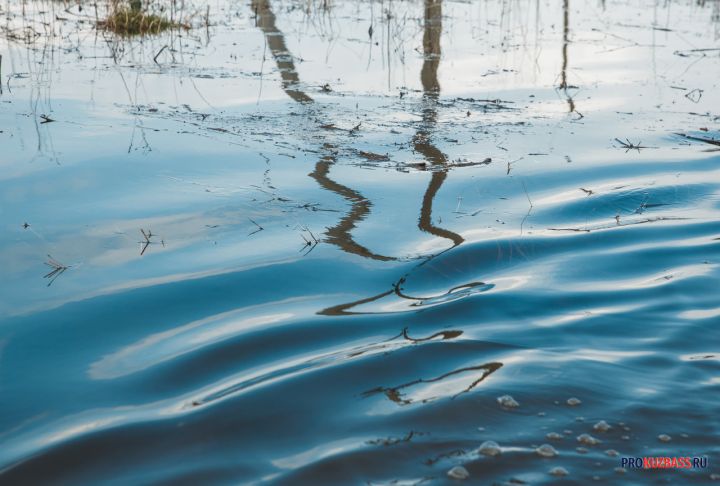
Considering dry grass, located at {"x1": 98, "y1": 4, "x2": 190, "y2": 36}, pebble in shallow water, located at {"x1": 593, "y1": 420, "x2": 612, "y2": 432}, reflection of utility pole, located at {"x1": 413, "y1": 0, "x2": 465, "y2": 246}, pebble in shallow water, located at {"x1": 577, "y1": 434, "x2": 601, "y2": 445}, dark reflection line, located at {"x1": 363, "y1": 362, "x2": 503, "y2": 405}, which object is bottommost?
pebble in shallow water, located at {"x1": 577, "y1": 434, "x2": 601, "y2": 445}

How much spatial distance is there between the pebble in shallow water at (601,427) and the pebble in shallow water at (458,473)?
54cm

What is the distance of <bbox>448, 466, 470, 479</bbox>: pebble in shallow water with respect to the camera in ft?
8.22

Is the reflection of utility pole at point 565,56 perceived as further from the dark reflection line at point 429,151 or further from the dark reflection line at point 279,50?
the dark reflection line at point 279,50

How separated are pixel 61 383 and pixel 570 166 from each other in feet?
12.8

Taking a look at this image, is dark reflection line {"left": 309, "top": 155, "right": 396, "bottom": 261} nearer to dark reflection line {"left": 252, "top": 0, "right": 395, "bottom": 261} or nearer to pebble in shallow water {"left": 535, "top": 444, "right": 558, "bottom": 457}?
dark reflection line {"left": 252, "top": 0, "right": 395, "bottom": 261}

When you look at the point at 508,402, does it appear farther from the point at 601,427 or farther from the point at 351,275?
the point at 351,275

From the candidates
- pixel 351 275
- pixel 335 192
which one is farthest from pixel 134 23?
pixel 351 275

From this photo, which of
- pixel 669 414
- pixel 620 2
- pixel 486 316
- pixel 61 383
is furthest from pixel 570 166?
pixel 620 2

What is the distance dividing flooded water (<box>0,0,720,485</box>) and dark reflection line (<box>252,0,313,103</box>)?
0.26 feet

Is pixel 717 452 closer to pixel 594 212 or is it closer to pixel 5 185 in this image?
pixel 594 212

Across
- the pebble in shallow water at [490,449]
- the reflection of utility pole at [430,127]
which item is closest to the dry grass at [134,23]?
the reflection of utility pole at [430,127]

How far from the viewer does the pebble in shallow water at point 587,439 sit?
106 inches

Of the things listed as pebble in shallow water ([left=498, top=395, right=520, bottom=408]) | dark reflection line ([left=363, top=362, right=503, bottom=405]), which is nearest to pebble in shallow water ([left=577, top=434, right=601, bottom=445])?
pebble in shallow water ([left=498, top=395, right=520, bottom=408])

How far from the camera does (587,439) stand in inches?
107
